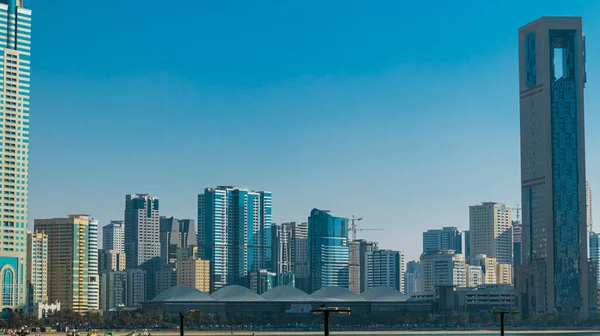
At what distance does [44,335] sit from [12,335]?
19722mm

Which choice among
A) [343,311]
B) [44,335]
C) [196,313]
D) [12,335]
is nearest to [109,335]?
[12,335]

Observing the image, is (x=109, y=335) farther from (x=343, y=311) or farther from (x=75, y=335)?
(x=343, y=311)

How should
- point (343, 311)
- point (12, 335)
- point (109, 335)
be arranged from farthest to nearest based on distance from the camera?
point (12, 335), point (109, 335), point (343, 311)

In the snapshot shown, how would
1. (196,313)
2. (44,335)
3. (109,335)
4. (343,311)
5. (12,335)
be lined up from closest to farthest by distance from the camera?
(343,311) → (196,313) → (109,335) → (12,335) → (44,335)

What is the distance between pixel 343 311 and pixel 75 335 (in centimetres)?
11543

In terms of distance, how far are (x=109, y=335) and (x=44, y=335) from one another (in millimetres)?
41058

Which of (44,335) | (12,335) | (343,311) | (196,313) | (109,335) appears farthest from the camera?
(44,335)

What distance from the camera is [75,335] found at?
6417 inches

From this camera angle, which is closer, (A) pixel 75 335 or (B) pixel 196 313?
(B) pixel 196 313

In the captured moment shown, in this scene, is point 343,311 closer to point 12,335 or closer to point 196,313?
point 196,313

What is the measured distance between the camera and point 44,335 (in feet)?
645

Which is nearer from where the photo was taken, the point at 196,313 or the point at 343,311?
the point at 343,311

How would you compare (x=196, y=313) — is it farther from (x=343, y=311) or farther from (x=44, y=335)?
(x=44, y=335)

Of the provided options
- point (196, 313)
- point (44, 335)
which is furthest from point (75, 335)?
point (196, 313)
